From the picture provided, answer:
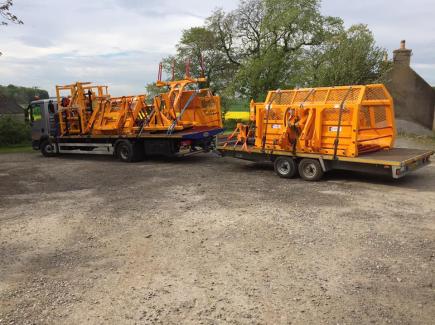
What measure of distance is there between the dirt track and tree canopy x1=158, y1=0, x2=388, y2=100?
45.6ft

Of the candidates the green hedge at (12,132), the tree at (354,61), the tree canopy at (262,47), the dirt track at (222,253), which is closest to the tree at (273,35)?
the tree canopy at (262,47)

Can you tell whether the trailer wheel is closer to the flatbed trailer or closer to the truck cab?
the flatbed trailer

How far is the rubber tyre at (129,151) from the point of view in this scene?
42.5ft

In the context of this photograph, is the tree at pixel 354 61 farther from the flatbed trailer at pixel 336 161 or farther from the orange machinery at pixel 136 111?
A: the flatbed trailer at pixel 336 161

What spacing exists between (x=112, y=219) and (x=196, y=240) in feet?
6.08

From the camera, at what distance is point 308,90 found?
30.2ft

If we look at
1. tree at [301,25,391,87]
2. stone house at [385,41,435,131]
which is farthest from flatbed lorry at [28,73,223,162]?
stone house at [385,41,435,131]

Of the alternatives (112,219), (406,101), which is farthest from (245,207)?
(406,101)

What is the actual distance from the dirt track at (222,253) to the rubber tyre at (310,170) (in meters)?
0.25

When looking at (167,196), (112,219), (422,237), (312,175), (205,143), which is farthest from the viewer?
(205,143)

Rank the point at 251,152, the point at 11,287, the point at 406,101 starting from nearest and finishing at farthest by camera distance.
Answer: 1. the point at 11,287
2. the point at 251,152
3. the point at 406,101

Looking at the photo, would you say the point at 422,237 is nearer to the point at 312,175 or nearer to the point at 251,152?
the point at 312,175

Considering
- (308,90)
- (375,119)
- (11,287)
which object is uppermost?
(308,90)

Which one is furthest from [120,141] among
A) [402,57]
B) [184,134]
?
[402,57]
